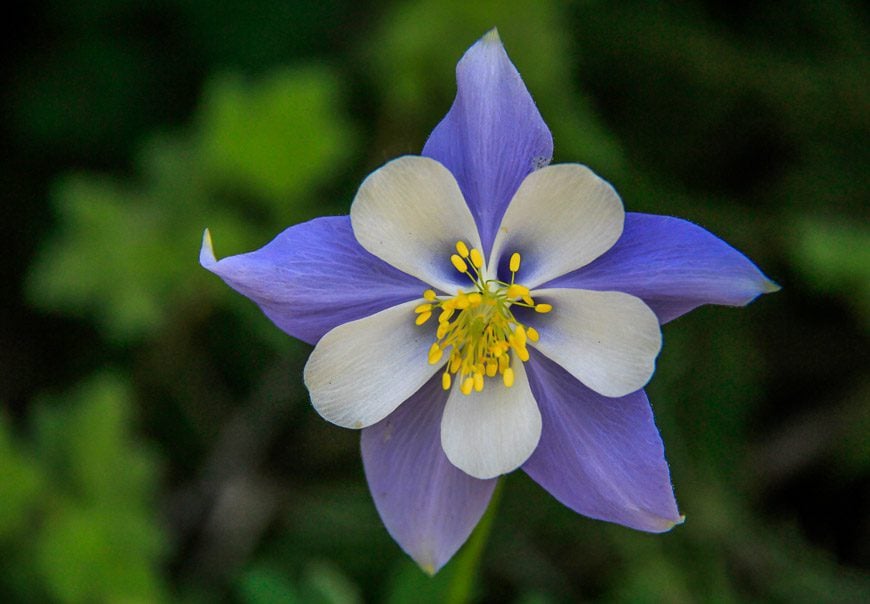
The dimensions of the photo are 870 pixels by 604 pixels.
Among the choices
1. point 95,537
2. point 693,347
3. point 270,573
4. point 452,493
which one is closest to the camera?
point 452,493

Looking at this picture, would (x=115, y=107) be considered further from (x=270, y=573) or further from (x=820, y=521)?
(x=820, y=521)

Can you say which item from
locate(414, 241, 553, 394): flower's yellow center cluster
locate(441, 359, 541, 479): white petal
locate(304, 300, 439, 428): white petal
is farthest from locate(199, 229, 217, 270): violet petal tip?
locate(441, 359, 541, 479): white petal

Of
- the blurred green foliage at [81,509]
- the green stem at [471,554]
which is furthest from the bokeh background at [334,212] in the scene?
the green stem at [471,554]

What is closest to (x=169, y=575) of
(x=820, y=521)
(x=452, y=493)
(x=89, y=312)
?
(x=89, y=312)

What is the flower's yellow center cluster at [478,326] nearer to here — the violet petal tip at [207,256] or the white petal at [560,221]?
the white petal at [560,221]

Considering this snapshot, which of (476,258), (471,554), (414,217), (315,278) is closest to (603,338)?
(476,258)

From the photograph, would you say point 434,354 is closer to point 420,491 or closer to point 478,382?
point 478,382

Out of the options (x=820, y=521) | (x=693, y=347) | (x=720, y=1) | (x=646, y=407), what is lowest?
(x=820, y=521)
